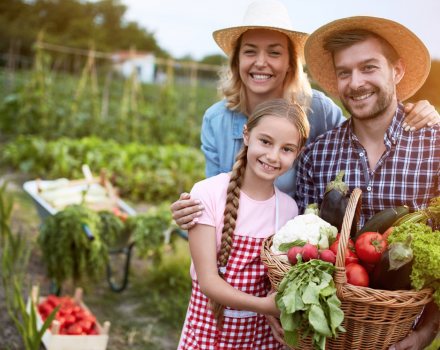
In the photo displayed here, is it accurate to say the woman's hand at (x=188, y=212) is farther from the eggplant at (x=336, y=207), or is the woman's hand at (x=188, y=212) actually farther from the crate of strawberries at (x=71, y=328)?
the crate of strawberries at (x=71, y=328)

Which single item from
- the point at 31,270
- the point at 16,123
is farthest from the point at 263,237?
the point at 16,123

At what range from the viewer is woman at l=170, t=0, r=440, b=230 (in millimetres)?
2324

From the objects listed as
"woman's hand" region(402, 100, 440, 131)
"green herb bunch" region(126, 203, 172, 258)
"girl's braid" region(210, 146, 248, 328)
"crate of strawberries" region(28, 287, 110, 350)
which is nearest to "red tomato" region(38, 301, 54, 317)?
"crate of strawberries" region(28, 287, 110, 350)

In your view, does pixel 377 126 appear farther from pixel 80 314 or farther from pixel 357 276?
pixel 80 314

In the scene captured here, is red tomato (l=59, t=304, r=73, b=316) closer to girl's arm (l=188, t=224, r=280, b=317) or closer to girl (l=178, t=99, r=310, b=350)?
girl (l=178, t=99, r=310, b=350)

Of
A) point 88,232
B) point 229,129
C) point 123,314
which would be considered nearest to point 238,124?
point 229,129

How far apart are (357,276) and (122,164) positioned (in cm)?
604

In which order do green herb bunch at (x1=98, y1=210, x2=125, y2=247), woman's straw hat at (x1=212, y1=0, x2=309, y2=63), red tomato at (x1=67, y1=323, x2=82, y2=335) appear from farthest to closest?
green herb bunch at (x1=98, y1=210, x2=125, y2=247)
red tomato at (x1=67, y1=323, x2=82, y2=335)
woman's straw hat at (x1=212, y1=0, x2=309, y2=63)

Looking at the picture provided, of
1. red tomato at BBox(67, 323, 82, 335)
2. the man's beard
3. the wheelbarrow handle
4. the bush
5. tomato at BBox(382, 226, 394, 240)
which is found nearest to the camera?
tomato at BBox(382, 226, 394, 240)

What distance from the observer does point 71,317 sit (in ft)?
10.6

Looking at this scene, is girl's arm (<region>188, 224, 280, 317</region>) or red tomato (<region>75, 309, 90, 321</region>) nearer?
girl's arm (<region>188, 224, 280, 317</region>)

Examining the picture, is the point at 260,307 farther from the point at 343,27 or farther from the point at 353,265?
the point at 343,27

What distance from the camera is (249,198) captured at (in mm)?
1933

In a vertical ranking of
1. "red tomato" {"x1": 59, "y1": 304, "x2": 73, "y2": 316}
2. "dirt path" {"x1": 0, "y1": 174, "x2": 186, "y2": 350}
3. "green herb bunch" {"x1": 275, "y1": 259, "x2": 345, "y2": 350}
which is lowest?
"dirt path" {"x1": 0, "y1": 174, "x2": 186, "y2": 350}
